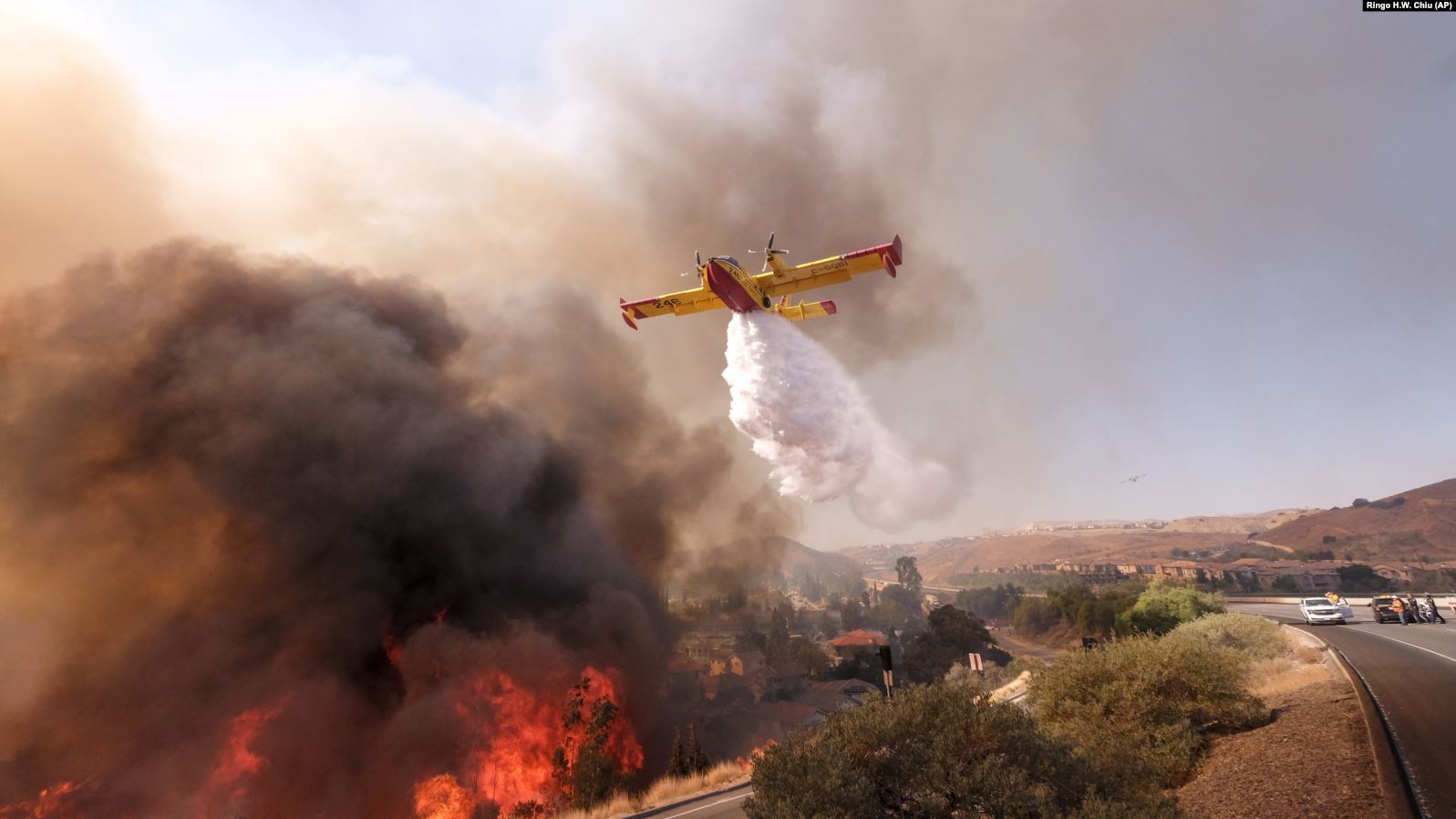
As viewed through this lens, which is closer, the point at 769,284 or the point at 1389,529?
the point at 769,284

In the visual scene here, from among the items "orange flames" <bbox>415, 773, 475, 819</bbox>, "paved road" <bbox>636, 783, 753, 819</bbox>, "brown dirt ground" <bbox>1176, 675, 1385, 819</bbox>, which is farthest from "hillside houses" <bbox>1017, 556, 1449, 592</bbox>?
"orange flames" <bbox>415, 773, 475, 819</bbox>

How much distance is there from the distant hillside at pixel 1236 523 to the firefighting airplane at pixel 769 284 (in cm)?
18449

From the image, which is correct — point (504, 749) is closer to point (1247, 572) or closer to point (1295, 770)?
point (1295, 770)

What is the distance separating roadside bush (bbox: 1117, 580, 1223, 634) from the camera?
33.6 meters

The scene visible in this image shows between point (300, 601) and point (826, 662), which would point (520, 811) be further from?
point (826, 662)

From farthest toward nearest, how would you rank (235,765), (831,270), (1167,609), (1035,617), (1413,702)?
(1035,617), (1167,609), (235,765), (831,270), (1413,702)

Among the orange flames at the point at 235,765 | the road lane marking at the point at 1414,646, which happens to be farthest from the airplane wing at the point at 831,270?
the orange flames at the point at 235,765

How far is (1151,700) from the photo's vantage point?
478 inches

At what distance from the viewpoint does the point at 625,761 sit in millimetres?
32531

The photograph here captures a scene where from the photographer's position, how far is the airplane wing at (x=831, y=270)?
21.2m

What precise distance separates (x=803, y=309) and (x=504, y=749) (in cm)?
2632

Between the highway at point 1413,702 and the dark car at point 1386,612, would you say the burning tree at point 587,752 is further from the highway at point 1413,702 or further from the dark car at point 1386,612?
the dark car at point 1386,612

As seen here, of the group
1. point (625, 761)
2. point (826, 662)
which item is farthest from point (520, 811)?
point (826, 662)

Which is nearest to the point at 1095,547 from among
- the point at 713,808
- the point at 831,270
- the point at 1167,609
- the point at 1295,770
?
the point at 1167,609
